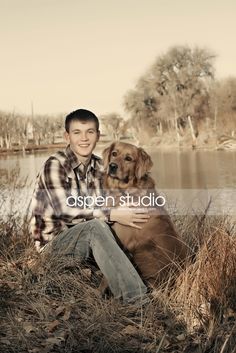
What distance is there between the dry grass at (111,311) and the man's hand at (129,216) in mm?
316

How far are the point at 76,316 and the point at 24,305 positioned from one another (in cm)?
27

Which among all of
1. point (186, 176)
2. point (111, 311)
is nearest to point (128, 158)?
point (111, 311)

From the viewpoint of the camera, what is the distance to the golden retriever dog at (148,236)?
2.77 meters

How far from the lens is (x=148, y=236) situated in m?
2.78

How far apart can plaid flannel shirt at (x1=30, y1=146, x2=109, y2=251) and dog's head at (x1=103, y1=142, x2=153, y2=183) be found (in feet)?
0.43

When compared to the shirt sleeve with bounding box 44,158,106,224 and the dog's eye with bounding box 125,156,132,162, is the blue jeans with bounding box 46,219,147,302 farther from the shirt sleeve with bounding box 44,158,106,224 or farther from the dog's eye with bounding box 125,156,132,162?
the dog's eye with bounding box 125,156,132,162

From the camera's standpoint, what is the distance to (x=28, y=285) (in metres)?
2.77

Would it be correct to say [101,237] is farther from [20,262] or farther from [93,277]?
[20,262]

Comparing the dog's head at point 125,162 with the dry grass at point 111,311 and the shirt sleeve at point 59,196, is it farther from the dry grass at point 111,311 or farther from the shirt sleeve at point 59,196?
the dry grass at point 111,311

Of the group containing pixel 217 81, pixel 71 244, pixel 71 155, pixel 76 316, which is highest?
pixel 217 81

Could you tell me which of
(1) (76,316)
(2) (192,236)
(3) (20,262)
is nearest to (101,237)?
(1) (76,316)

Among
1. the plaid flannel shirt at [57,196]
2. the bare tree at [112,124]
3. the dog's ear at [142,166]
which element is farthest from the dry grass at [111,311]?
the bare tree at [112,124]

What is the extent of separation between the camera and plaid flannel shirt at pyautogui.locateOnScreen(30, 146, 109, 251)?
9.48 ft

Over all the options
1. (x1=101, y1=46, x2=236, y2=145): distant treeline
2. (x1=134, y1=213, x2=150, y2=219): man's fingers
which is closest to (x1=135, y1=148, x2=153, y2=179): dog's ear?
(x1=134, y1=213, x2=150, y2=219): man's fingers
